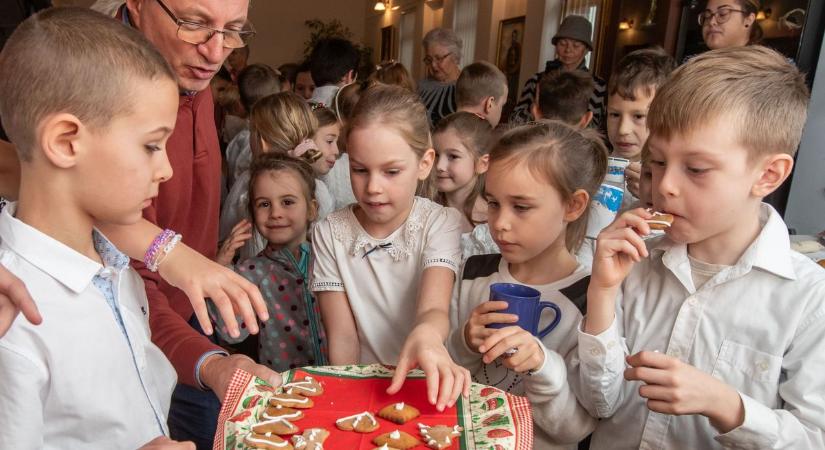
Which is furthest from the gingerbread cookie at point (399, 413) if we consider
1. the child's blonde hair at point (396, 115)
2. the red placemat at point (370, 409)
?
the child's blonde hair at point (396, 115)

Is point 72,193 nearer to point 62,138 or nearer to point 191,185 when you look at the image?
point 62,138

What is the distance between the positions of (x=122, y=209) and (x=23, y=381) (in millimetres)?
331

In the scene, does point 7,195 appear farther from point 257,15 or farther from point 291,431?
point 257,15

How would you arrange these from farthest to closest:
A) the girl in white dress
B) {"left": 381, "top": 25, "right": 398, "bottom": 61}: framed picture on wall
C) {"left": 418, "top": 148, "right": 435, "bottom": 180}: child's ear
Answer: {"left": 381, "top": 25, "right": 398, "bottom": 61}: framed picture on wall
{"left": 418, "top": 148, "right": 435, "bottom": 180}: child's ear
the girl in white dress

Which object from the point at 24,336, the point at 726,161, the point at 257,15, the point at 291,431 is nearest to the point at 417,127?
the point at 726,161

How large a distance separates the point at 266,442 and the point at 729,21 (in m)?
3.63

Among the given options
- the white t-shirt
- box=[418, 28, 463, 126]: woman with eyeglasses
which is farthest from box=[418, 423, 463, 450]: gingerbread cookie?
box=[418, 28, 463, 126]: woman with eyeglasses

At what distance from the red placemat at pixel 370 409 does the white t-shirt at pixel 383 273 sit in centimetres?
55

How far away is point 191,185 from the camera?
72.6 inches

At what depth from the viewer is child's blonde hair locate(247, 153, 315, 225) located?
2.81 metres

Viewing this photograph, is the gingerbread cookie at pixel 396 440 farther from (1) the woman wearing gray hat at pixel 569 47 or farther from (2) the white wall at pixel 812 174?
(1) the woman wearing gray hat at pixel 569 47

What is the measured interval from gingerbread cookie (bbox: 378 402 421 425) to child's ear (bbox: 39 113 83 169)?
73cm

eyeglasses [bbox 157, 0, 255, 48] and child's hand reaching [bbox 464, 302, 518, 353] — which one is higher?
eyeglasses [bbox 157, 0, 255, 48]

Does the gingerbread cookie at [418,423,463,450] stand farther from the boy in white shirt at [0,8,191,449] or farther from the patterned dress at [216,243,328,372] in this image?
the patterned dress at [216,243,328,372]
